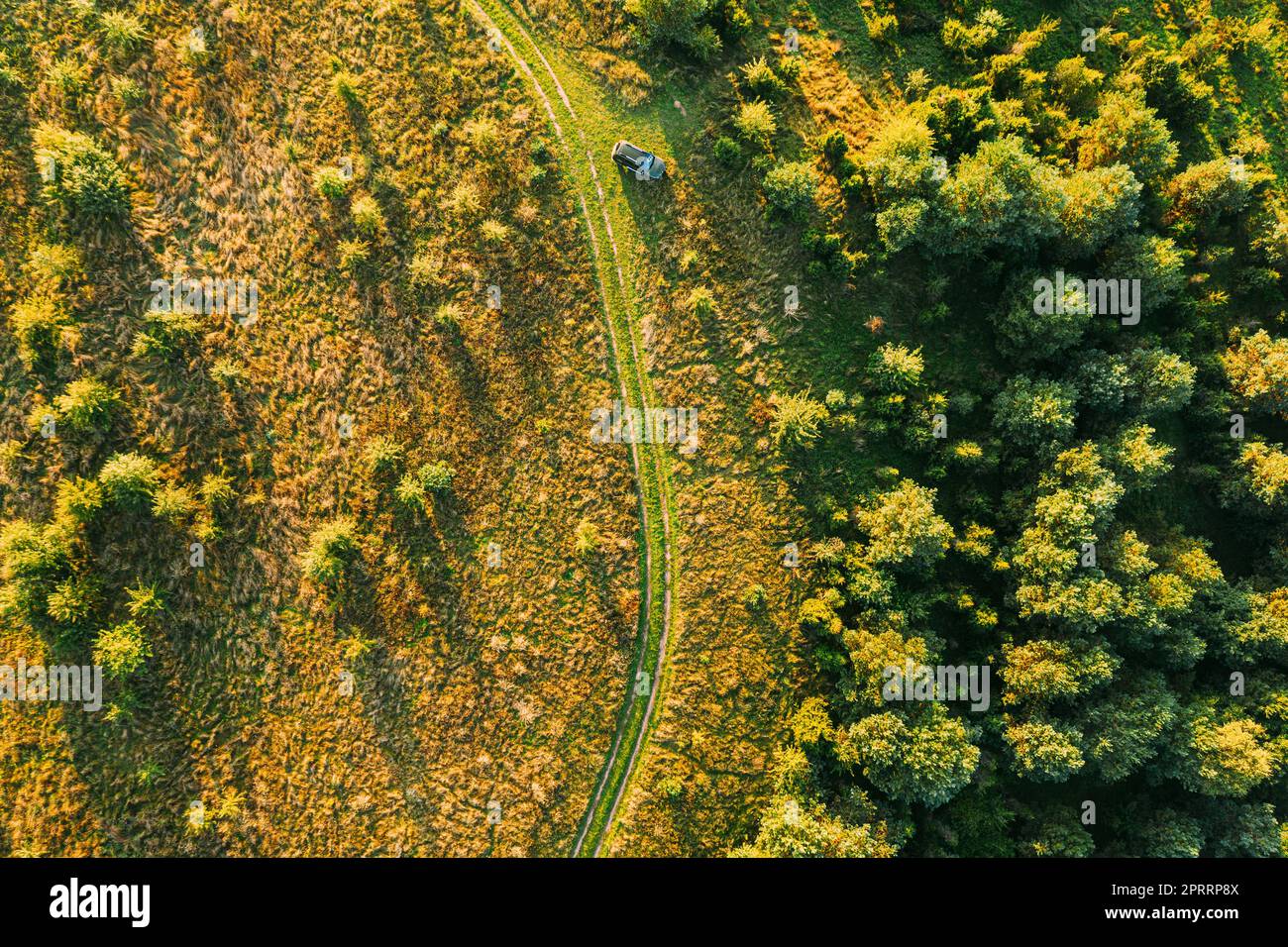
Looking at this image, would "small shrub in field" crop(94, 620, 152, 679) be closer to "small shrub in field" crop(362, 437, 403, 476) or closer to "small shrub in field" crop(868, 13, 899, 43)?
"small shrub in field" crop(362, 437, 403, 476)

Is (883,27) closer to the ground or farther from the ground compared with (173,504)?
farther from the ground

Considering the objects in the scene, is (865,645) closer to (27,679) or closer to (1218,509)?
(1218,509)

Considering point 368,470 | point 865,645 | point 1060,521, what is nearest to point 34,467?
point 368,470

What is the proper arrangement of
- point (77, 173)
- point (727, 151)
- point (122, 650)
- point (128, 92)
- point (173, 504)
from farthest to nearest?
1. point (727, 151)
2. point (128, 92)
3. point (173, 504)
4. point (77, 173)
5. point (122, 650)

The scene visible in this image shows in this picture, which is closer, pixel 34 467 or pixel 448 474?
pixel 34 467

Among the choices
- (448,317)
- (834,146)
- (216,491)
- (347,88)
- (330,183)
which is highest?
(347,88)

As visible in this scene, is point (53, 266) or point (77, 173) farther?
point (53, 266)

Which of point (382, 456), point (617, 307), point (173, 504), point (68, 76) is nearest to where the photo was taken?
point (173, 504)

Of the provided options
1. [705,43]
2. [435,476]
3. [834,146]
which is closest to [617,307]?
[435,476]

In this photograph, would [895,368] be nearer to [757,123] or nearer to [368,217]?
[757,123]
